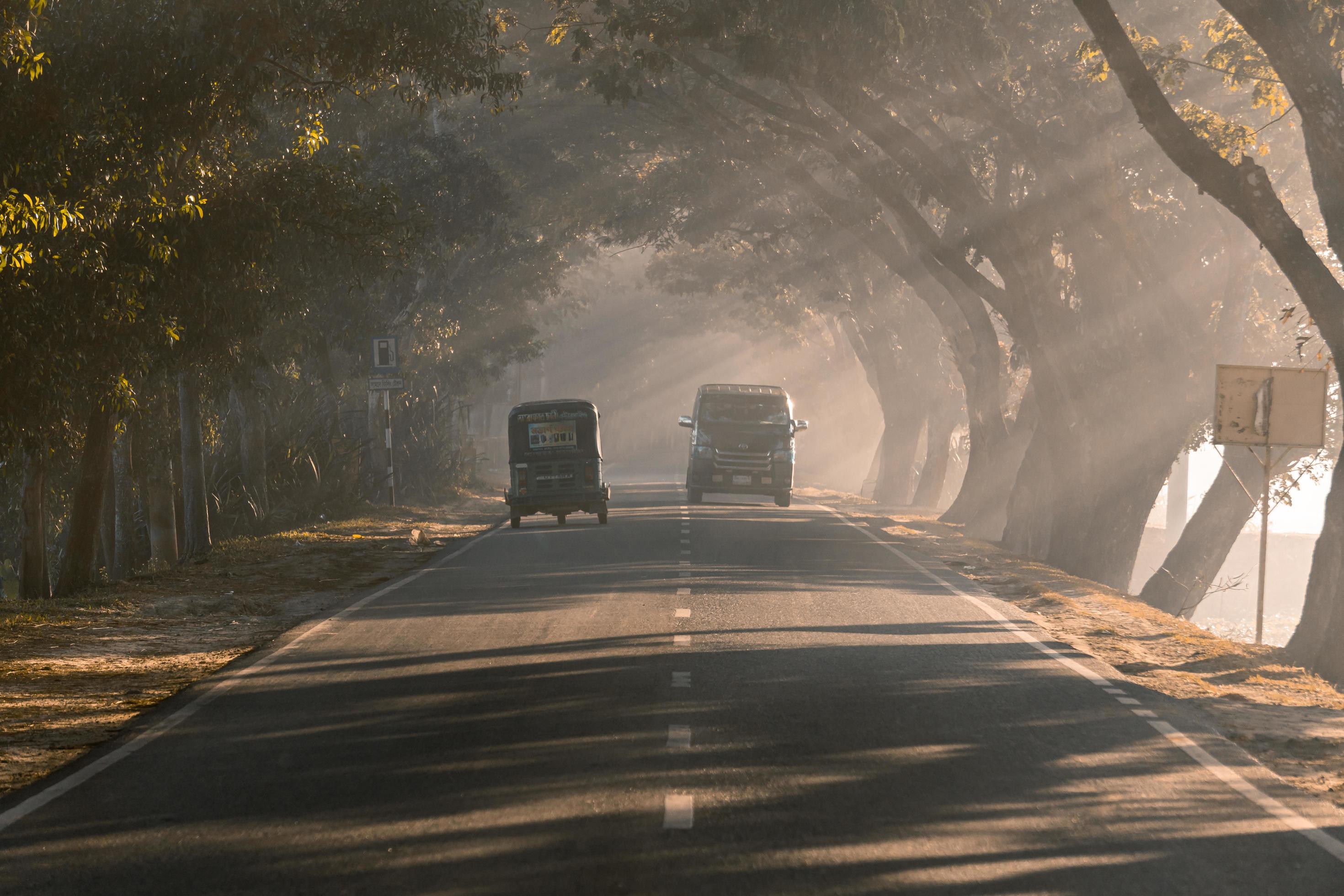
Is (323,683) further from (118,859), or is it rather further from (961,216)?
(961,216)

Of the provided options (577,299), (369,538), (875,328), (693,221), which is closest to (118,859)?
(369,538)

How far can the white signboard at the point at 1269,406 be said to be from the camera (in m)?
15.9

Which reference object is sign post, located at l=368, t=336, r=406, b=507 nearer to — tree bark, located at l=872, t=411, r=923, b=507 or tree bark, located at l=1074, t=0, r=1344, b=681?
tree bark, located at l=1074, t=0, r=1344, b=681

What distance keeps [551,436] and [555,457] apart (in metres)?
0.38

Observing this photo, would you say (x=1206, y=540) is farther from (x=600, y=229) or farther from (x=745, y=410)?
(x=600, y=229)

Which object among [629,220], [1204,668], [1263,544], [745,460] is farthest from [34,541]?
[629,220]

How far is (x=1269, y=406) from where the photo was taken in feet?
52.5

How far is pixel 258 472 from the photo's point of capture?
85.1ft

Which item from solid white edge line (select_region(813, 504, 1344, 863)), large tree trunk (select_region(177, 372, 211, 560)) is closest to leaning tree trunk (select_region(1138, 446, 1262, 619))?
solid white edge line (select_region(813, 504, 1344, 863))

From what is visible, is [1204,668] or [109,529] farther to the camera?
[109,529]

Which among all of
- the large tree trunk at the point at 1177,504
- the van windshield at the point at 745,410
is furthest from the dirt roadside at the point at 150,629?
the large tree trunk at the point at 1177,504

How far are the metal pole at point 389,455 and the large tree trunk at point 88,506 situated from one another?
1119cm

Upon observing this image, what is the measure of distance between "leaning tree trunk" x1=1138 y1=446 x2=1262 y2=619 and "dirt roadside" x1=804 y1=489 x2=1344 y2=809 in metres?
4.34

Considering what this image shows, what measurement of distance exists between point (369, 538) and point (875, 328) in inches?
951
